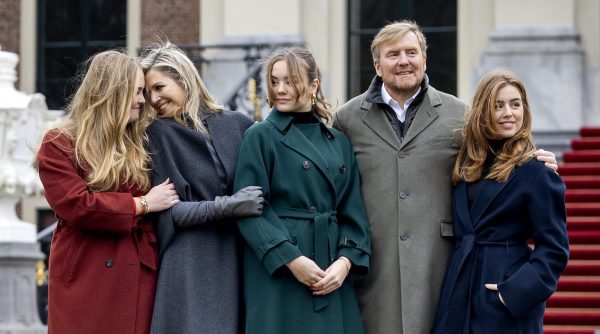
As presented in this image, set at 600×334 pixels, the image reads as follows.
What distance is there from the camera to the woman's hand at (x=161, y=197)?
6617 millimetres

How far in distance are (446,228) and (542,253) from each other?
0.54 meters

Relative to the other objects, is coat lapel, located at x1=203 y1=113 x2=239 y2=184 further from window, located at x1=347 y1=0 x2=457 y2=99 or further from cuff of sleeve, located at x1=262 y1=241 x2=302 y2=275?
window, located at x1=347 y1=0 x2=457 y2=99

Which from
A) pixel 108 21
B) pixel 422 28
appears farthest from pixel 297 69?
pixel 108 21

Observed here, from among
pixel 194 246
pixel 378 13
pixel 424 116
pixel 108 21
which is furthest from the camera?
pixel 108 21

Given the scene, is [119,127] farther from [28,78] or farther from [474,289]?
[28,78]

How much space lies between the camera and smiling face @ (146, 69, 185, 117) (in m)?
6.76

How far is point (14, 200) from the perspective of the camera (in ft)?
39.7

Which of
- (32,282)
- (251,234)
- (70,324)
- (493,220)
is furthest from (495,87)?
(32,282)

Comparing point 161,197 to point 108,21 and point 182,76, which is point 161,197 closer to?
point 182,76

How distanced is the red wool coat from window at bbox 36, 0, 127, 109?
12.3 metres

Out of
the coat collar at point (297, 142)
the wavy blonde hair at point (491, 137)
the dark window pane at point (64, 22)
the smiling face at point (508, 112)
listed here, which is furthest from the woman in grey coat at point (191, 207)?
the dark window pane at point (64, 22)

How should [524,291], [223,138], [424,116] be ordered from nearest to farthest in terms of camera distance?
[524,291] < [223,138] < [424,116]

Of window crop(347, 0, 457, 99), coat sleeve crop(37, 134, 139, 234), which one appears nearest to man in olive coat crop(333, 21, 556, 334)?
coat sleeve crop(37, 134, 139, 234)

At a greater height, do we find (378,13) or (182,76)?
(378,13)
